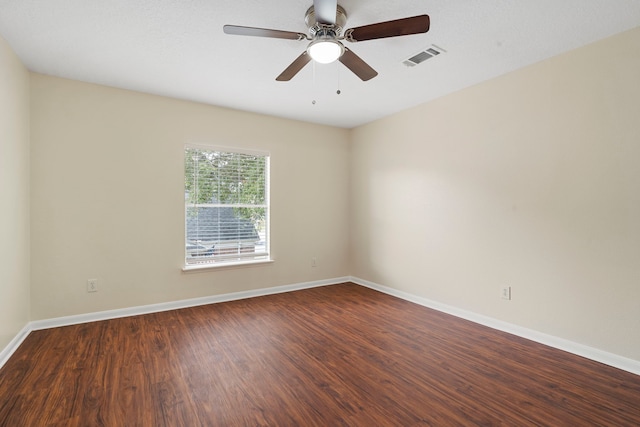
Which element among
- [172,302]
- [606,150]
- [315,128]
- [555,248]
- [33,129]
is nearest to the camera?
[606,150]

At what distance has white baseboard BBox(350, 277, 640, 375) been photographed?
94.8 inches

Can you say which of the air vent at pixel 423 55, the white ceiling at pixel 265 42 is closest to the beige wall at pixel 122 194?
the white ceiling at pixel 265 42

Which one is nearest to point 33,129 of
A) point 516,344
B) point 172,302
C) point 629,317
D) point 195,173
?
point 195,173

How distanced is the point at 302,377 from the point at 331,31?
237 cm

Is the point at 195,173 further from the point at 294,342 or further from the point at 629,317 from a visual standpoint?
the point at 629,317

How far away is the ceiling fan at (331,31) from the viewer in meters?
1.82

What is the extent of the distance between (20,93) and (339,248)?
4182 mm

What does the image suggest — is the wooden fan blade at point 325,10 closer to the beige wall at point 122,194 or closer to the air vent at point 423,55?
the air vent at point 423,55

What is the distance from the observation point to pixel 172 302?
3.82 meters

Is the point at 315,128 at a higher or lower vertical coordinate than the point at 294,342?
higher

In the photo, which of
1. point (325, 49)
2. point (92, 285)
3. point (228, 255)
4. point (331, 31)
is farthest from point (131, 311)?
point (331, 31)

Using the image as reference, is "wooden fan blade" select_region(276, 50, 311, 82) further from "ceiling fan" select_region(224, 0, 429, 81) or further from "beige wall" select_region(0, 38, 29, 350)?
"beige wall" select_region(0, 38, 29, 350)

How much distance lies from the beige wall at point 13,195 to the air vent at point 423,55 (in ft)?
10.9

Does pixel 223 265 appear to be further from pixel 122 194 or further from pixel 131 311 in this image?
pixel 122 194
